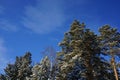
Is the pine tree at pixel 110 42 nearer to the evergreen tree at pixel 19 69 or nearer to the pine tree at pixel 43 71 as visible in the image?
the pine tree at pixel 43 71

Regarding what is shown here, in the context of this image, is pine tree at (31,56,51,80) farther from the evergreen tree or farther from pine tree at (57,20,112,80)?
the evergreen tree

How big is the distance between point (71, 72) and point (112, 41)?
321 inches

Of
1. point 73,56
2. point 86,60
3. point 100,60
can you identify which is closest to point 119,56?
point 100,60

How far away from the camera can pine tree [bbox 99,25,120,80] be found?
29.9m

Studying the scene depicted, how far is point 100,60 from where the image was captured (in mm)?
28891

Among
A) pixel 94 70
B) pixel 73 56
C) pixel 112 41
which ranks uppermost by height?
pixel 112 41

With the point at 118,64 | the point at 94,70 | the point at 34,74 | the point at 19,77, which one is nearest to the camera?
the point at 94,70

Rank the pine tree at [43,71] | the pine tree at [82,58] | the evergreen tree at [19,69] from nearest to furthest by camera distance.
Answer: the pine tree at [82,58] → the pine tree at [43,71] → the evergreen tree at [19,69]

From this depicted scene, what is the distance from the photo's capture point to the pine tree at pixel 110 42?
29.9 meters

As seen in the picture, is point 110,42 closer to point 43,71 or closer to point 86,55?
point 86,55

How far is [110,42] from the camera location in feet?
99.9

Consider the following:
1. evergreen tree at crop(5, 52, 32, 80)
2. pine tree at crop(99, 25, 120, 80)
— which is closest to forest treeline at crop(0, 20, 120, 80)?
pine tree at crop(99, 25, 120, 80)

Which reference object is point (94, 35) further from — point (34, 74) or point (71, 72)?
point (34, 74)

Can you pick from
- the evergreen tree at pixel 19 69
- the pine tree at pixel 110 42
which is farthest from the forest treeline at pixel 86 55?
the evergreen tree at pixel 19 69
